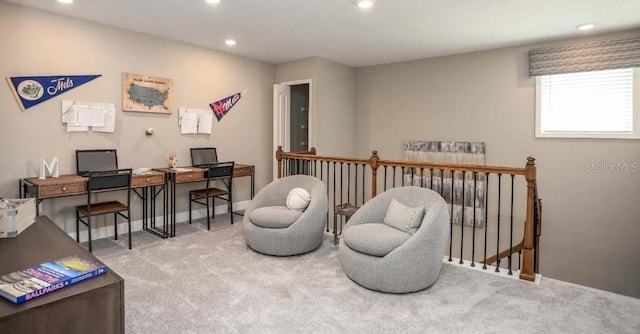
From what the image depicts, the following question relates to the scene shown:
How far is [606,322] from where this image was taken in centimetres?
249

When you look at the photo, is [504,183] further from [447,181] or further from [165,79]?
[165,79]

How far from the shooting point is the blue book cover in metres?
1.28

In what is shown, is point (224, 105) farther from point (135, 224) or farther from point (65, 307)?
point (65, 307)

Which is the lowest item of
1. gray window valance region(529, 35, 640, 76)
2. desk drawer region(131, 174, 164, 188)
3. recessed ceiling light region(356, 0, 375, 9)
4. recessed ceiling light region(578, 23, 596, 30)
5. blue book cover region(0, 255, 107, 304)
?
blue book cover region(0, 255, 107, 304)

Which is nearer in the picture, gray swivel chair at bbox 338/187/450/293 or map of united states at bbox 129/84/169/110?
gray swivel chair at bbox 338/187/450/293

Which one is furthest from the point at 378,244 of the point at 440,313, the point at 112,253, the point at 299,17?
the point at 112,253

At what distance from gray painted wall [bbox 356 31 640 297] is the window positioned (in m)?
0.11

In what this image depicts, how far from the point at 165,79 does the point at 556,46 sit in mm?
4987

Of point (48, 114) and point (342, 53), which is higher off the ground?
point (342, 53)

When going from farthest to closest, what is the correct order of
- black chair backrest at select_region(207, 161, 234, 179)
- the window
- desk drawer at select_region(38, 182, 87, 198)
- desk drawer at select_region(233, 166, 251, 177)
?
desk drawer at select_region(233, 166, 251, 177) < black chair backrest at select_region(207, 161, 234, 179) < the window < desk drawer at select_region(38, 182, 87, 198)

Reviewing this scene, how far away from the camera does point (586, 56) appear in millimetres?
4578

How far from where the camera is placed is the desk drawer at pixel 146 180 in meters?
4.18

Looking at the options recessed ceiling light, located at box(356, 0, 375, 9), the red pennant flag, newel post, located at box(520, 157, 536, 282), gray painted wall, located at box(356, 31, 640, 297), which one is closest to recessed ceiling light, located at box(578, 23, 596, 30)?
gray painted wall, located at box(356, 31, 640, 297)

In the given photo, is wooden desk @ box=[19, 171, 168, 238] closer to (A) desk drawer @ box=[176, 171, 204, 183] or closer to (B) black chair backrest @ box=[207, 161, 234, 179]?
(A) desk drawer @ box=[176, 171, 204, 183]
